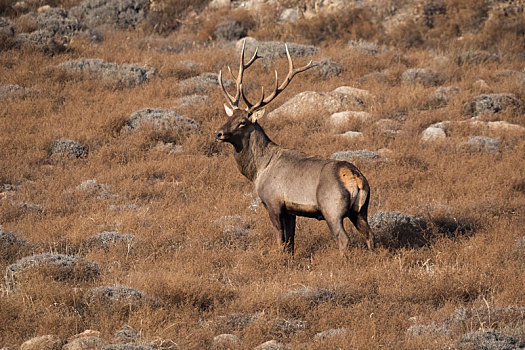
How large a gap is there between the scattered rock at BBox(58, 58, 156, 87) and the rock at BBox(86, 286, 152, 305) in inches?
415

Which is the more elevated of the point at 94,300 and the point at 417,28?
the point at 94,300

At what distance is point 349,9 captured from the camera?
22.3 metres

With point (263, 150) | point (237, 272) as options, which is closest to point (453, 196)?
point (263, 150)

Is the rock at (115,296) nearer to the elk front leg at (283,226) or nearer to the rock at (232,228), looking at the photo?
the elk front leg at (283,226)

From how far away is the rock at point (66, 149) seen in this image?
1341cm

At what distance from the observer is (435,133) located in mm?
14430

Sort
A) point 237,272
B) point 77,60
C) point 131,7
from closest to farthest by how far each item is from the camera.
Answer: point 237,272
point 77,60
point 131,7

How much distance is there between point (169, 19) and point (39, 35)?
5910 mm

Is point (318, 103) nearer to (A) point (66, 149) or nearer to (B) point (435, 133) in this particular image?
(B) point (435, 133)

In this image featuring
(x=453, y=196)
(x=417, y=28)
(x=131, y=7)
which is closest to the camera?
(x=453, y=196)

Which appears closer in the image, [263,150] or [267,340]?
[267,340]

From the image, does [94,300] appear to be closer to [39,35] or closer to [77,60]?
[77,60]

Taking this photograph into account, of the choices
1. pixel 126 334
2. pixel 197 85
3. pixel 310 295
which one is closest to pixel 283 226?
pixel 310 295

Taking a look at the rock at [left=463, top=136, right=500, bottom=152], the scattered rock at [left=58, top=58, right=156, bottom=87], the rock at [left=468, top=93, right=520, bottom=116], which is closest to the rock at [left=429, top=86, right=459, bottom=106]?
the rock at [left=468, top=93, right=520, bottom=116]
